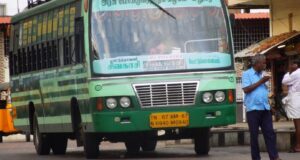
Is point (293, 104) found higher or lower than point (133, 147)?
higher

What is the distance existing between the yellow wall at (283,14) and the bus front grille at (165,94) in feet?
50.0

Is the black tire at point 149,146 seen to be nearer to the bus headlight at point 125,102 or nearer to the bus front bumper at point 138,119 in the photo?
the bus front bumper at point 138,119

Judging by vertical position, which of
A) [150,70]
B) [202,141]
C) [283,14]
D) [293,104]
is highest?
[283,14]

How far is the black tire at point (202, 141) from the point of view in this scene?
17891 millimetres

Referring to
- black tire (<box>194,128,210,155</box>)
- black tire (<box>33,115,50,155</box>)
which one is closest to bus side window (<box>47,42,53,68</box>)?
black tire (<box>33,115,50,155</box>)

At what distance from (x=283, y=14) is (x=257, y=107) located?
61.7 ft

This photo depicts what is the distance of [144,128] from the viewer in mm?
16641

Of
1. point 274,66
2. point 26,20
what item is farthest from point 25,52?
point 274,66

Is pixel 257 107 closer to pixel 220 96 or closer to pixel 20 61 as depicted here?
pixel 220 96

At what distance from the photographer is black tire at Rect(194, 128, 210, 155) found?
1789cm

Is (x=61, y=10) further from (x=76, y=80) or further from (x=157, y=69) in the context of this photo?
(x=157, y=69)

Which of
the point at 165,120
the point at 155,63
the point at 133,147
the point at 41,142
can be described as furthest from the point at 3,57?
the point at 165,120

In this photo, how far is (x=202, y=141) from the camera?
18094mm

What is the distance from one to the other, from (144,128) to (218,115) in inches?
50.4
